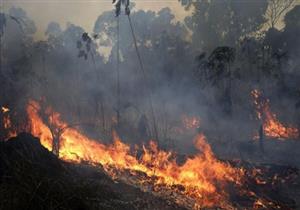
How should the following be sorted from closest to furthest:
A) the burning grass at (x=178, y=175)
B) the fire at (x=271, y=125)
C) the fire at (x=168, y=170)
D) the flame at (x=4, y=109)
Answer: the burning grass at (x=178, y=175), the fire at (x=168, y=170), the flame at (x=4, y=109), the fire at (x=271, y=125)

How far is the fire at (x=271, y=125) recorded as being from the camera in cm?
3778

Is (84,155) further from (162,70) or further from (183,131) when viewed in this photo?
(162,70)

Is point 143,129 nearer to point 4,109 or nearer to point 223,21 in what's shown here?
point 4,109

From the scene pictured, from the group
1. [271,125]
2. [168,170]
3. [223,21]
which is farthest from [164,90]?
[168,170]

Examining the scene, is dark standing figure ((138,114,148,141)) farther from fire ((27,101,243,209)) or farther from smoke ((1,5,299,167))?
fire ((27,101,243,209))

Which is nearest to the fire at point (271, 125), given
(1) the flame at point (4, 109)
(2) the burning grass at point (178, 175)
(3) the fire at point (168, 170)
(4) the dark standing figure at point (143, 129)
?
(4) the dark standing figure at point (143, 129)

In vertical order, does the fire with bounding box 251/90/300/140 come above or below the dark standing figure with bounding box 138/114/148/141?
above

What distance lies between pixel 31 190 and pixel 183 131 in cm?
3420

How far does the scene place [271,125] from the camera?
4088cm

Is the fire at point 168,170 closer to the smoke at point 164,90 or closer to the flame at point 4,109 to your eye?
the flame at point 4,109

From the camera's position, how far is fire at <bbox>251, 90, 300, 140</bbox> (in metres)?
37.8

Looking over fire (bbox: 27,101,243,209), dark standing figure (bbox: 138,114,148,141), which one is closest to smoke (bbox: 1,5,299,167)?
dark standing figure (bbox: 138,114,148,141)

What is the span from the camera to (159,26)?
204 feet

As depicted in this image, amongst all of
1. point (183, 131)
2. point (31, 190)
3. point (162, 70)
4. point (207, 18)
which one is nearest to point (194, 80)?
point (162, 70)
